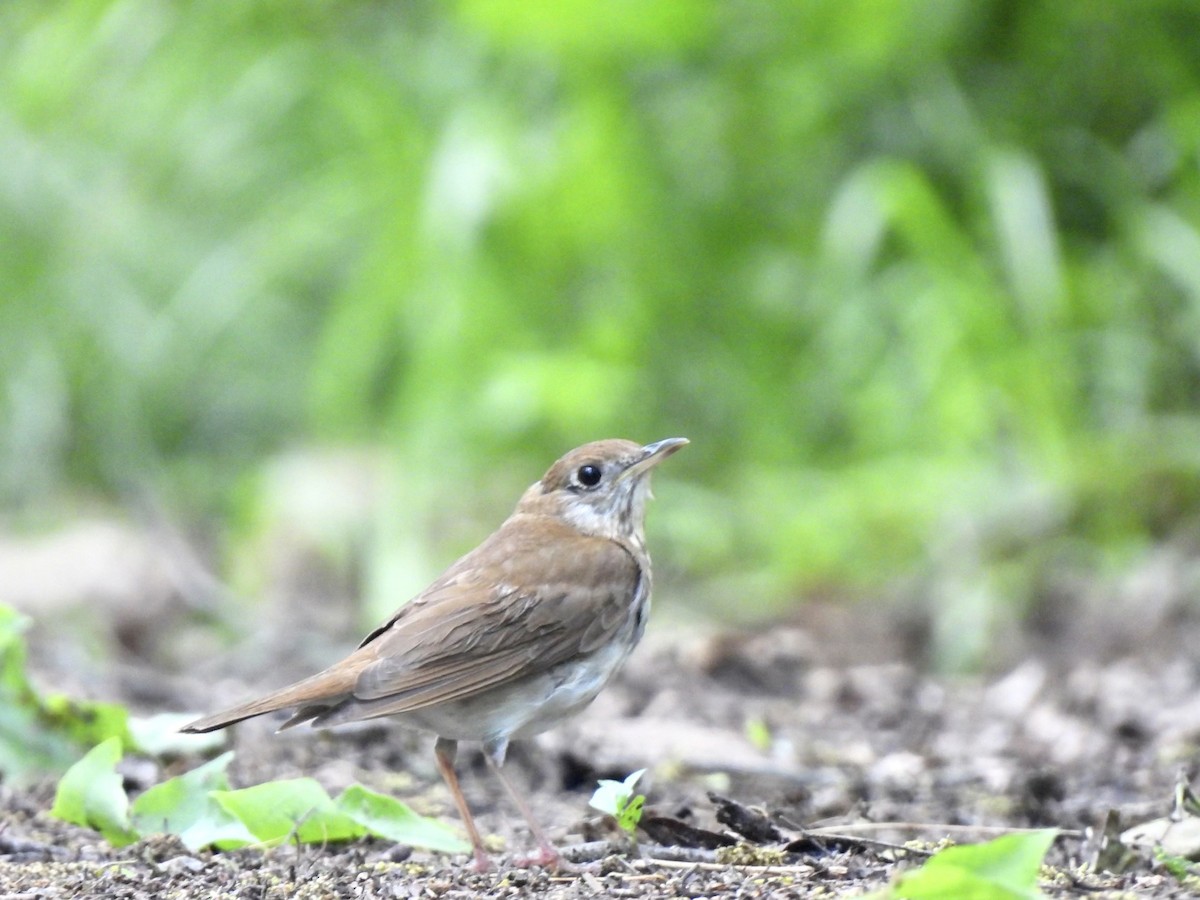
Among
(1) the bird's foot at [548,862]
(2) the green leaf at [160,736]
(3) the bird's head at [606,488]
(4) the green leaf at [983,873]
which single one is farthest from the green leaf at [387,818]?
(4) the green leaf at [983,873]

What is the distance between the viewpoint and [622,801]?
296 centimetres

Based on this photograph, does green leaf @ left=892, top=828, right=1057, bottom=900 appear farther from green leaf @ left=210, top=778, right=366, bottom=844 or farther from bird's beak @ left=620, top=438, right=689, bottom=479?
bird's beak @ left=620, top=438, right=689, bottom=479

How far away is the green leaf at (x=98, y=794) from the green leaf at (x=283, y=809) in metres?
0.21

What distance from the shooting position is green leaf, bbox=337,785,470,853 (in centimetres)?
315


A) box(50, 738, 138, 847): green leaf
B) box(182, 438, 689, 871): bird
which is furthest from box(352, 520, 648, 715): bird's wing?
box(50, 738, 138, 847): green leaf

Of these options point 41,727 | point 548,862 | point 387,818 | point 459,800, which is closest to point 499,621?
point 459,800

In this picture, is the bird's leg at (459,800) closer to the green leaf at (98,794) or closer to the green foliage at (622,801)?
the green foliage at (622,801)

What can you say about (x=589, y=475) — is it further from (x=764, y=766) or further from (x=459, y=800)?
(x=459, y=800)

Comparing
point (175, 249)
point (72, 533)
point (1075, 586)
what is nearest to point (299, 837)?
point (1075, 586)

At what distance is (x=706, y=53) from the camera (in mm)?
7980

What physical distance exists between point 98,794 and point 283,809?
0.36 meters

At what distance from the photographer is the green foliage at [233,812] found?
3.13m

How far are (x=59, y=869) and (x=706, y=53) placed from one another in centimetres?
585

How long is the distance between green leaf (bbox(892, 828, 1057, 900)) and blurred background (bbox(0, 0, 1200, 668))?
3797 millimetres
